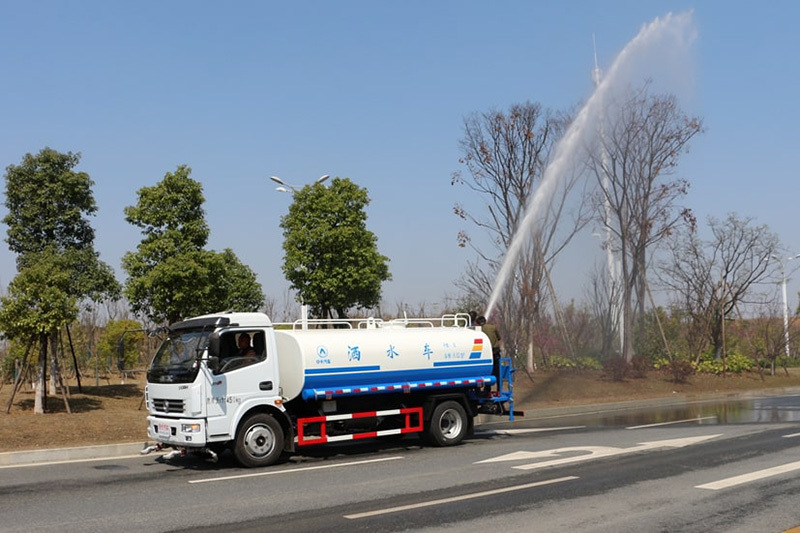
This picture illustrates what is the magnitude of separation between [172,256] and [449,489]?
1318 cm

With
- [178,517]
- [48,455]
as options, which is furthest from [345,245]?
[178,517]

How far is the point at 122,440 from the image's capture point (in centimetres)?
1560

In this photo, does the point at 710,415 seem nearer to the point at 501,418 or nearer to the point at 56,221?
the point at 501,418

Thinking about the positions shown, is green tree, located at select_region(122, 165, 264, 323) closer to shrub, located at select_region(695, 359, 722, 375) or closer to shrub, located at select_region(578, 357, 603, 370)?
shrub, located at select_region(578, 357, 603, 370)

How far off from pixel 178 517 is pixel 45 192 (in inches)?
613

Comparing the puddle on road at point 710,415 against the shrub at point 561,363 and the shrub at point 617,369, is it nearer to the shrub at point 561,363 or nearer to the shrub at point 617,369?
the shrub at point 617,369

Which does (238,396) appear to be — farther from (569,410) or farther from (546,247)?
(546,247)

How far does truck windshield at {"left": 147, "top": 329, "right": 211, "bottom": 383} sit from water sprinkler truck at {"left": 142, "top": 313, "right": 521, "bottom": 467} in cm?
2

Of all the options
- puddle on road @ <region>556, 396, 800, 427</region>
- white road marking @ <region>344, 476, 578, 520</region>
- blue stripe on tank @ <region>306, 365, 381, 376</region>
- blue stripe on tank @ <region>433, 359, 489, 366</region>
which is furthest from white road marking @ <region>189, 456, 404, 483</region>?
puddle on road @ <region>556, 396, 800, 427</region>

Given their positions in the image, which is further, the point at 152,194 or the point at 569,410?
the point at 569,410

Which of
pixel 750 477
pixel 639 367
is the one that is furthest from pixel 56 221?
pixel 639 367

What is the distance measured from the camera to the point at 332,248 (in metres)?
26.8

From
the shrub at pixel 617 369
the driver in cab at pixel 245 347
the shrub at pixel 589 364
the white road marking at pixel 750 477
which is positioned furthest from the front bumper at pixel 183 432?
the shrub at pixel 589 364

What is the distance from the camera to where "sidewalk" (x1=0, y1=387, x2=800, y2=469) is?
44.7ft
